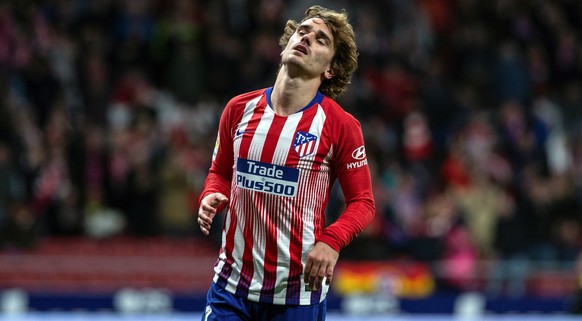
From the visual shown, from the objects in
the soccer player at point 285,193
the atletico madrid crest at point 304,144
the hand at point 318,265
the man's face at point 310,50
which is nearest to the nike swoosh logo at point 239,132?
the soccer player at point 285,193

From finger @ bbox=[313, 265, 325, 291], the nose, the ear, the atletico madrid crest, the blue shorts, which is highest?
the nose

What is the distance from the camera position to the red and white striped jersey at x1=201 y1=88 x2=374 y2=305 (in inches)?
194

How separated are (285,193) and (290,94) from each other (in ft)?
1.53

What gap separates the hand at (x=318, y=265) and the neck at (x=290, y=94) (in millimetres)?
706

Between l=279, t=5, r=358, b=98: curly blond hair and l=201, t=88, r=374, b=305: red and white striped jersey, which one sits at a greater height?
l=279, t=5, r=358, b=98: curly blond hair

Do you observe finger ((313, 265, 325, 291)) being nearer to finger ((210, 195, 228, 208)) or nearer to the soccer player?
the soccer player

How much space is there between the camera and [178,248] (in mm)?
12977

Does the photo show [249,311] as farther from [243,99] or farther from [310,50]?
[310,50]

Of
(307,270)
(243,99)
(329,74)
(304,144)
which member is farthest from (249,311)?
(329,74)

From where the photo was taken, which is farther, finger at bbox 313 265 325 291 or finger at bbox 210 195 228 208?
finger at bbox 210 195 228 208

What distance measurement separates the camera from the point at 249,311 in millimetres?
4984

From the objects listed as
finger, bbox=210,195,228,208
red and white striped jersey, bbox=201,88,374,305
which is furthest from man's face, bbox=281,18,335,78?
finger, bbox=210,195,228,208

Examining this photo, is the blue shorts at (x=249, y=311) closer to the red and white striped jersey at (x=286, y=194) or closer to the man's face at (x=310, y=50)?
the red and white striped jersey at (x=286, y=194)

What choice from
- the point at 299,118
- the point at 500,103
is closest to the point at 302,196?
the point at 299,118
